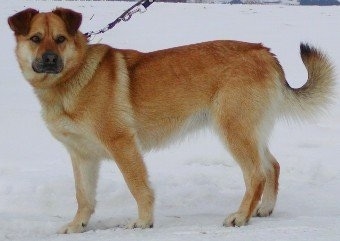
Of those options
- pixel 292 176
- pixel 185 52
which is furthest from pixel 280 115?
pixel 292 176

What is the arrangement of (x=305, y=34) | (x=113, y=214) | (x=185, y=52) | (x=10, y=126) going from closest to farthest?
1. (x=185, y=52)
2. (x=113, y=214)
3. (x=10, y=126)
4. (x=305, y=34)

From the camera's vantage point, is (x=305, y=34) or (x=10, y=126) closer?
(x=10, y=126)

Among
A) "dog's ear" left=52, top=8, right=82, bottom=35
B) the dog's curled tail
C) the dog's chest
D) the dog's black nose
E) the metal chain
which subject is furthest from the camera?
the metal chain

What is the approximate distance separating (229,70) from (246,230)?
1328 millimetres

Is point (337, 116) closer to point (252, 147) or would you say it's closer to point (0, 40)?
point (252, 147)

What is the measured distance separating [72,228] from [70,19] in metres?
1.68

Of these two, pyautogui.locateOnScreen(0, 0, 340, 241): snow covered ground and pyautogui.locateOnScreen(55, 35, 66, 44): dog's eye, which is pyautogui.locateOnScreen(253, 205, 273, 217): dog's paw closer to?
pyautogui.locateOnScreen(0, 0, 340, 241): snow covered ground

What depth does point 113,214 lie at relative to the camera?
5.08 metres

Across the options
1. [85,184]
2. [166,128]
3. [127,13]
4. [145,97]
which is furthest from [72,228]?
[127,13]

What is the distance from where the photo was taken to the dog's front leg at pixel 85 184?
4.71 metres

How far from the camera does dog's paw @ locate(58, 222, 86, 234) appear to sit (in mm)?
4496

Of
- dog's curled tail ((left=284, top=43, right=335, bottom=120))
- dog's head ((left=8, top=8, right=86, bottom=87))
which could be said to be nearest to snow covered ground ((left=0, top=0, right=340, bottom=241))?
dog's curled tail ((left=284, top=43, right=335, bottom=120))

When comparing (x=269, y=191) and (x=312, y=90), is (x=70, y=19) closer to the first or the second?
(x=312, y=90)

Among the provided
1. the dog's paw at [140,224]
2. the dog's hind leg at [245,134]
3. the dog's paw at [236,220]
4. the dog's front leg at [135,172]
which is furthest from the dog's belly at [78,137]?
the dog's paw at [236,220]
